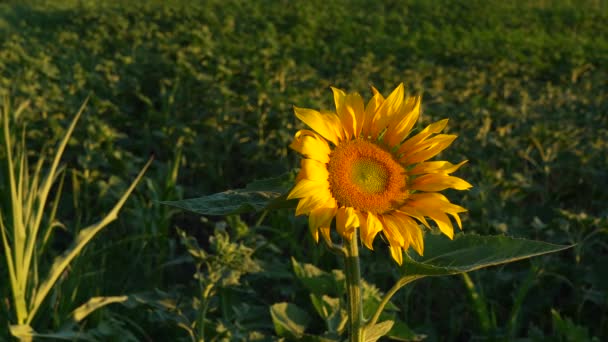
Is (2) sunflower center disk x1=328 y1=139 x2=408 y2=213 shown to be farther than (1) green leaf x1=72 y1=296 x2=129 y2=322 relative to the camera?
No

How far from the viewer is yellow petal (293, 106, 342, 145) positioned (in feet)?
3.90

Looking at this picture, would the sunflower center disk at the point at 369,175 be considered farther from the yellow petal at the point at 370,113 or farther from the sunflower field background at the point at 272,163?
the sunflower field background at the point at 272,163

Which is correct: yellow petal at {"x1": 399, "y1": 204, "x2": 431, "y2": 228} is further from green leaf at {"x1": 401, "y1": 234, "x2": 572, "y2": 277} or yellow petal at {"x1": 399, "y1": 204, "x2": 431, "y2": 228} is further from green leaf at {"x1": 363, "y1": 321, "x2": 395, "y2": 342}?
green leaf at {"x1": 363, "y1": 321, "x2": 395, "y2": 342}

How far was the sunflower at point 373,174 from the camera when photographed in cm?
114

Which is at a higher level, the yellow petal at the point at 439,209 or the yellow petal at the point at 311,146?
the yellow petal at the point at 311,146

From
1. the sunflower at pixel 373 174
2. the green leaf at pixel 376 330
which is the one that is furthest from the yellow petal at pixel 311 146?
the green leaf at pixel 376 330

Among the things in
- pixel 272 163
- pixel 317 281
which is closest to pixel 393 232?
pixel 317 281

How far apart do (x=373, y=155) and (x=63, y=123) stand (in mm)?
3259

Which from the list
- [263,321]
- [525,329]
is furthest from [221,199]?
[525,329]

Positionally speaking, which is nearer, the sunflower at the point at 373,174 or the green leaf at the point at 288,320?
the sunflower at the point at 373,174

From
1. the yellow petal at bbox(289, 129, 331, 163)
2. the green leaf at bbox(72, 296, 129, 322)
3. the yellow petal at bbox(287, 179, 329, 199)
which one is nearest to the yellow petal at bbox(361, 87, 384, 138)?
the yellow petal at bbox(289, 129, 331, 163)

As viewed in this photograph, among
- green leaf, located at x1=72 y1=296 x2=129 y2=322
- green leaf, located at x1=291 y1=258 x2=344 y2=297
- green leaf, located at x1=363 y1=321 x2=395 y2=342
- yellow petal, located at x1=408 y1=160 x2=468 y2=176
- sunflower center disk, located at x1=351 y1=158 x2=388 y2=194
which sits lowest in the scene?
green leaf, located at x1=72 y1=296 x2=129 y2=322

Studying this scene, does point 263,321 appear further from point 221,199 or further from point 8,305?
point 221,199

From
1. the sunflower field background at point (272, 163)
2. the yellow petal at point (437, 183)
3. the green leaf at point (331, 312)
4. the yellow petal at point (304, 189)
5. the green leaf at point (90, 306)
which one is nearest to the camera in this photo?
the yellow petal at point (304, 189)
